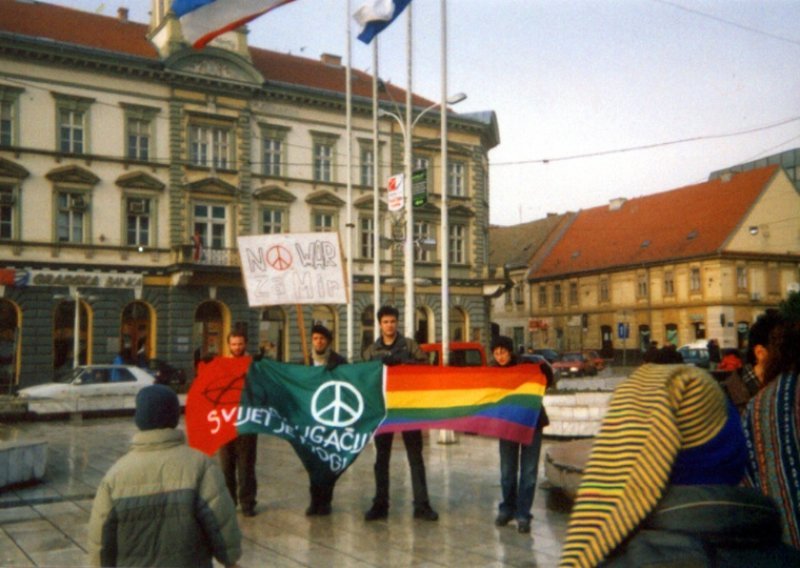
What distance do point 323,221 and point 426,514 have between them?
34333 mm

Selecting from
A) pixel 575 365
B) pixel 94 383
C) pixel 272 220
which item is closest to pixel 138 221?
pixel 272 220

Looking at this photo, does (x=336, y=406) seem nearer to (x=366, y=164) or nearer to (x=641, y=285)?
(x=366, y=164)

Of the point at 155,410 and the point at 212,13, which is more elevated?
the point at 212,13

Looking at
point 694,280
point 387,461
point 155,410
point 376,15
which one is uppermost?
point 376,15

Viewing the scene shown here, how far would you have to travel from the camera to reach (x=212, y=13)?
35.4ft

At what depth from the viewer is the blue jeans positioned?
8180 millimetres

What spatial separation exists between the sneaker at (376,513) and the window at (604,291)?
197 feet

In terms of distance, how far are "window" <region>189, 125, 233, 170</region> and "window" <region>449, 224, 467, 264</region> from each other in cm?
1310

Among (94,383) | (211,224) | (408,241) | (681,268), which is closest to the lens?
(408,241)

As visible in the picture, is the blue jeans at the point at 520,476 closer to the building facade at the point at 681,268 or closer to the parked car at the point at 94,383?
the parked car at the point at 94,383

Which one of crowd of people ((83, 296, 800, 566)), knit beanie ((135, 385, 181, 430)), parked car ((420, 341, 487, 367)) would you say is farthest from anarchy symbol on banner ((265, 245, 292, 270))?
parked car ((420, 341, 487, 367))

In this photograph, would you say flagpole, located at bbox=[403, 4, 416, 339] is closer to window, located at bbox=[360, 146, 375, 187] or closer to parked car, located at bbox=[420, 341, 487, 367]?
parked car, located at bbox=[420, 341, 487, 367]

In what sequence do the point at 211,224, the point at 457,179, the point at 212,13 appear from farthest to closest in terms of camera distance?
the point at 457,179
the point at 211,224
the point at 212,13

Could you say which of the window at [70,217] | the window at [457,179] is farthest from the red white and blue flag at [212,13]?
the window at [457,179]
